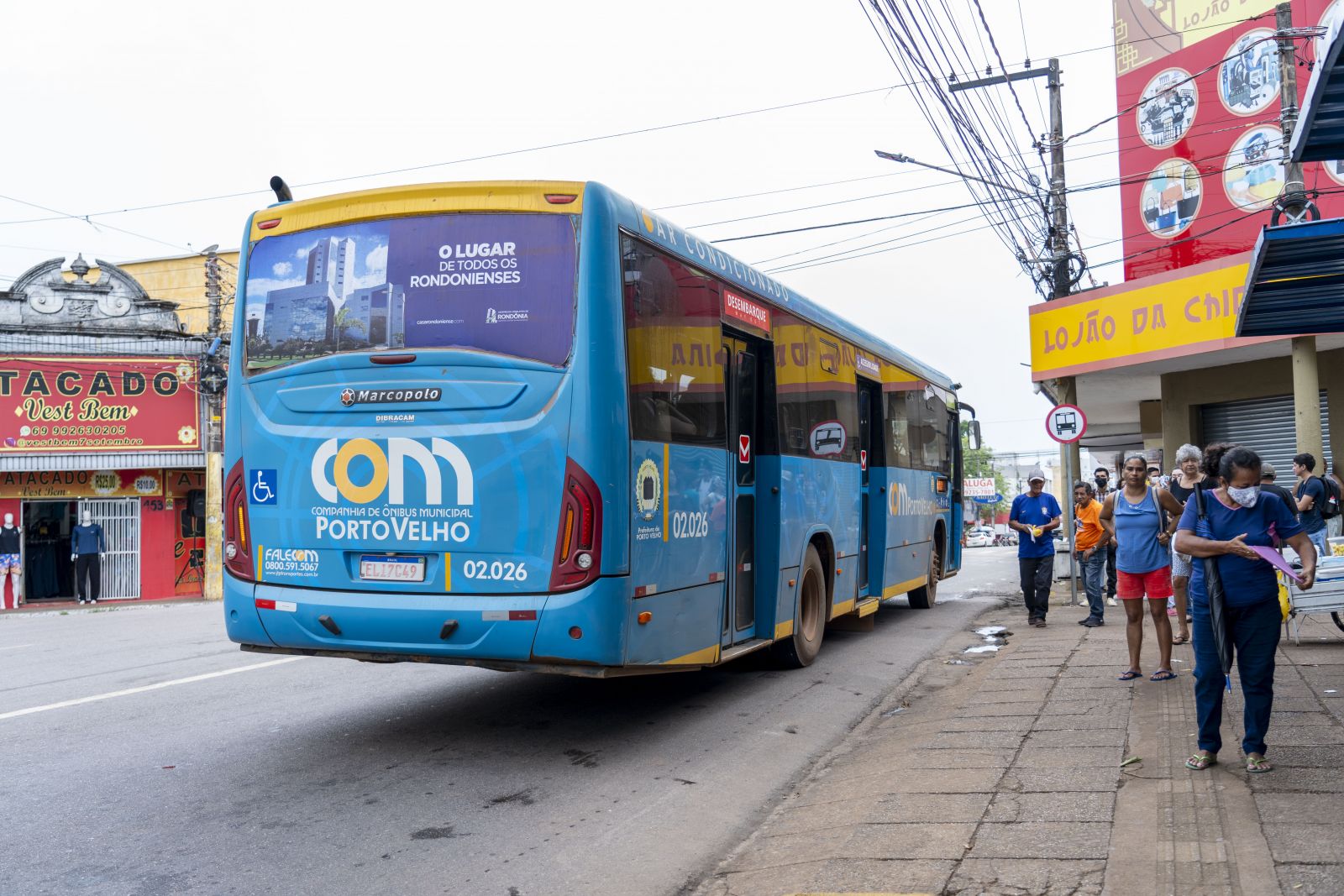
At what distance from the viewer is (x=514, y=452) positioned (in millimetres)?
6172

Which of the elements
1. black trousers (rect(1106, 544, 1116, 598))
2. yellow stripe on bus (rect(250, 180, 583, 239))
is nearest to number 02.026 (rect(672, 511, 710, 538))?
yellow stripe on bus (rect(250, 180, 583, 239))

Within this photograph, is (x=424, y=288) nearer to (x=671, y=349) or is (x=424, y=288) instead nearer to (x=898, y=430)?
(x=671, y=349)

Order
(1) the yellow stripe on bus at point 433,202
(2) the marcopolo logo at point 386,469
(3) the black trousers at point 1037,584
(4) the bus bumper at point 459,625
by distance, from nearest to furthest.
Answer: (4) the bus bumper at point 459,625 → (2) the marcopolo logo at point 386,469 → (1) the yellow stripe on bus at point 433,202 → (3) the black trousers at point 1037,584

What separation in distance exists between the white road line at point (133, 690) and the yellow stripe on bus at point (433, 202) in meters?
4.11

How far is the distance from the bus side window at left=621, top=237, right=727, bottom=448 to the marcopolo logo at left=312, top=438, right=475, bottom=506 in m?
1.03

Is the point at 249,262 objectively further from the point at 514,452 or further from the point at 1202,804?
the point at 1202,804

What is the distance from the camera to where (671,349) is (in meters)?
7.02

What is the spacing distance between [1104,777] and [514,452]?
11.6 feet

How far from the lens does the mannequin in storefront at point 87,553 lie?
23.7 m

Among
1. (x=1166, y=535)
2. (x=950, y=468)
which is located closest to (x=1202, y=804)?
(x=1166, y=535)

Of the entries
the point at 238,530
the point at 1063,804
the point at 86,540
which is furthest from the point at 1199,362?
the point at 86,540

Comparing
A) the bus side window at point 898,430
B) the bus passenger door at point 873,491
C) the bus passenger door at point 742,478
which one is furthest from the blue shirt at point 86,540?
the bus passenger door at point 742,478

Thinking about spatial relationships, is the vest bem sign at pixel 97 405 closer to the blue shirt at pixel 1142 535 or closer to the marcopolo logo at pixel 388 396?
the marcopolo logo at pixel 388 396

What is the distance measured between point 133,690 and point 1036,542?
9.79 m
